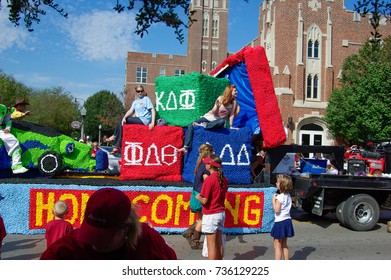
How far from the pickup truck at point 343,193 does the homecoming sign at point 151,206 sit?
0.79 metres

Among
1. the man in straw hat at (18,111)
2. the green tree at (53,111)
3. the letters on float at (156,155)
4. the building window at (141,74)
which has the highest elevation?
the building window at (141,74)

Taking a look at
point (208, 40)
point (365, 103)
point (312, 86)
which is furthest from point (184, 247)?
point (208, 40)

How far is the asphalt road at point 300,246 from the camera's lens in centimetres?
577

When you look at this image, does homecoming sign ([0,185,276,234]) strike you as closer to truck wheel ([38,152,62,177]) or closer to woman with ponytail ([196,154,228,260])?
truck wheel ([38,152,62,177])

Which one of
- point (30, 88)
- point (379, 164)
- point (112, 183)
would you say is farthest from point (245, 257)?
point (30, 88)

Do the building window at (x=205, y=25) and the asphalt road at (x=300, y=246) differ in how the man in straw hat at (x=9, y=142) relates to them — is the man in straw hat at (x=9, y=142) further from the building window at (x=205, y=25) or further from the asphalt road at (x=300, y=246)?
the building window at (x=205, y=25)

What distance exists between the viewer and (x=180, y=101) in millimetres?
7586

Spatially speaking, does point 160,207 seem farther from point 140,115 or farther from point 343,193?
point 343,193

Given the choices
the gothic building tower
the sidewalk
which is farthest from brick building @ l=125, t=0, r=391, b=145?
the sidewalk

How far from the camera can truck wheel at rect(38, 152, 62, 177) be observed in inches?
268

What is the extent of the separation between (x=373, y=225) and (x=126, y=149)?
543 centimetres

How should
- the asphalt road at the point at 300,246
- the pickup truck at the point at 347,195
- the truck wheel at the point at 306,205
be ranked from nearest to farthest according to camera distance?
the asphalt road at the point at 300,246 → the pickup truck at the point at 347,195 → the truck wheel at the point at 306,205

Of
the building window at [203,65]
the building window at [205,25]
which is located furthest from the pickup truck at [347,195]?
the building window at [205,25]

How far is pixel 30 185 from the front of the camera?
6.54 meters
